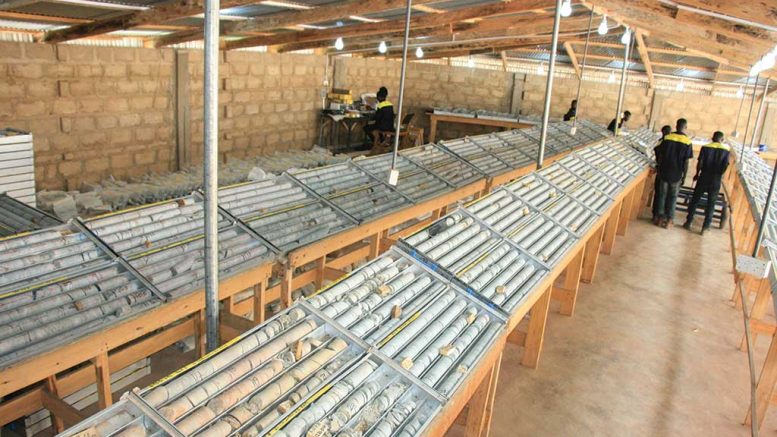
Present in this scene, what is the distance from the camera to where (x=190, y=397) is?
202 centimetres

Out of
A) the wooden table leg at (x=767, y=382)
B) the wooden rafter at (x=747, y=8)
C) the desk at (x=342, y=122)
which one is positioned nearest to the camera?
the wooden table leg at (x=767, y=382)

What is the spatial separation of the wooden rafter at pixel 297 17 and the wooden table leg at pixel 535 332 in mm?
4768

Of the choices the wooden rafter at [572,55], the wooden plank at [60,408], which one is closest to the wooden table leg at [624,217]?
the wooden rafter at [572,55]

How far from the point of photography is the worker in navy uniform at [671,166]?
9523 millimetres

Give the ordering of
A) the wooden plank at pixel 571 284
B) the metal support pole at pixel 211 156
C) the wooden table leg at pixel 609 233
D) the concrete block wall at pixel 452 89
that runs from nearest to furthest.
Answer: the metal support pole at pixel 211 156
the wooden plank at pixel 571 284
the wooden table leg at pixel 609 233
the concrete block wall at pixel 452 89

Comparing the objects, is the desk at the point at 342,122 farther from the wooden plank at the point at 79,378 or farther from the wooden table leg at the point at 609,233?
the wooden plank at the point at 79,378

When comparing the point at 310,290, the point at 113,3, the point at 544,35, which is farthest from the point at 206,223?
the point at 544,35

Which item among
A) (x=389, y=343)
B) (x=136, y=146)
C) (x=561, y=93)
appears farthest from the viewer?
(x=561, y=93)

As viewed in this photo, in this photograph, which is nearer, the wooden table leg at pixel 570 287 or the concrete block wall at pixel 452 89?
the wooden table leg at pixel 570 287

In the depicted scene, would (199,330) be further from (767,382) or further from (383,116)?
(383,116)

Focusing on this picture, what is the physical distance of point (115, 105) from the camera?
8.56 m

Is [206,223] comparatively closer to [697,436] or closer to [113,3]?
[697,436]

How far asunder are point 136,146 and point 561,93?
12.0m

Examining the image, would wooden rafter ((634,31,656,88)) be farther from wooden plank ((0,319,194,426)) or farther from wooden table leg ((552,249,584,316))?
wooden plank ((0,319,194,426))
